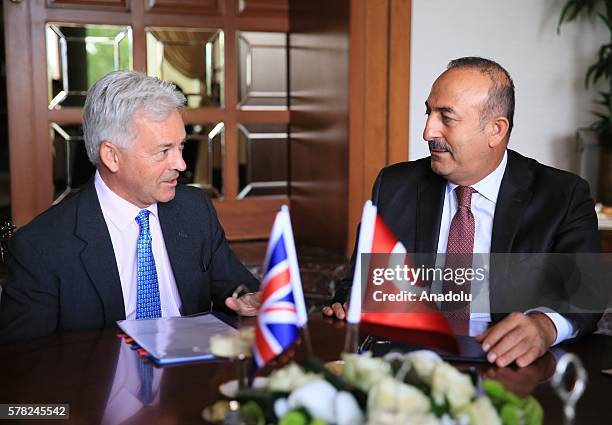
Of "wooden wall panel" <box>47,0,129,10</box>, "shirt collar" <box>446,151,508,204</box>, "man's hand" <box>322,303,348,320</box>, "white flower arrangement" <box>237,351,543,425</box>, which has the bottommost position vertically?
"man's hand" <box>322,303,348,320</box>

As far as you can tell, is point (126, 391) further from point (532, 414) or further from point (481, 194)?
point (481, 194)

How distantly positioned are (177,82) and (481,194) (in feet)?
6.64

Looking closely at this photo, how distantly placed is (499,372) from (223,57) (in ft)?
8.95

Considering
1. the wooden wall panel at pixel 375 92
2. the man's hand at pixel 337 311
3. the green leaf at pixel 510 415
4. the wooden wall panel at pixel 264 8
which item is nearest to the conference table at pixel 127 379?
the man's hand at pixel 337 311

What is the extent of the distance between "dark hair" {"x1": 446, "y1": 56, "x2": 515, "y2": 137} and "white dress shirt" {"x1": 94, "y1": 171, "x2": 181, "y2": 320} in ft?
3.51

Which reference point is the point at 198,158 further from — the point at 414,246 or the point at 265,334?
the point at 265,334

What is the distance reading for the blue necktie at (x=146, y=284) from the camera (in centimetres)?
235

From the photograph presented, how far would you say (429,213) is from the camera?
8.30ft

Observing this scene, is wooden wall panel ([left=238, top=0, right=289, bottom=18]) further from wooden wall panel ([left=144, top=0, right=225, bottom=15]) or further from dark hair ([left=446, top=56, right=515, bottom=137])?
dark hair ([left=446, top=56, right=515, bottom=137])

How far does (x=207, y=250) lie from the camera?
2611 mm

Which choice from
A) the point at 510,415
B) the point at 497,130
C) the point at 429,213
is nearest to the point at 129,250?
the point at 429,213

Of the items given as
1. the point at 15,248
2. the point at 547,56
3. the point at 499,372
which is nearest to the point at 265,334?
the point at 499,372

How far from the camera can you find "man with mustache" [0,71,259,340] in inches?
87.5

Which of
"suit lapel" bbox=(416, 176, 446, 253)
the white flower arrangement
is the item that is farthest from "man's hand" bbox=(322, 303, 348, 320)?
the white flower arrangement
